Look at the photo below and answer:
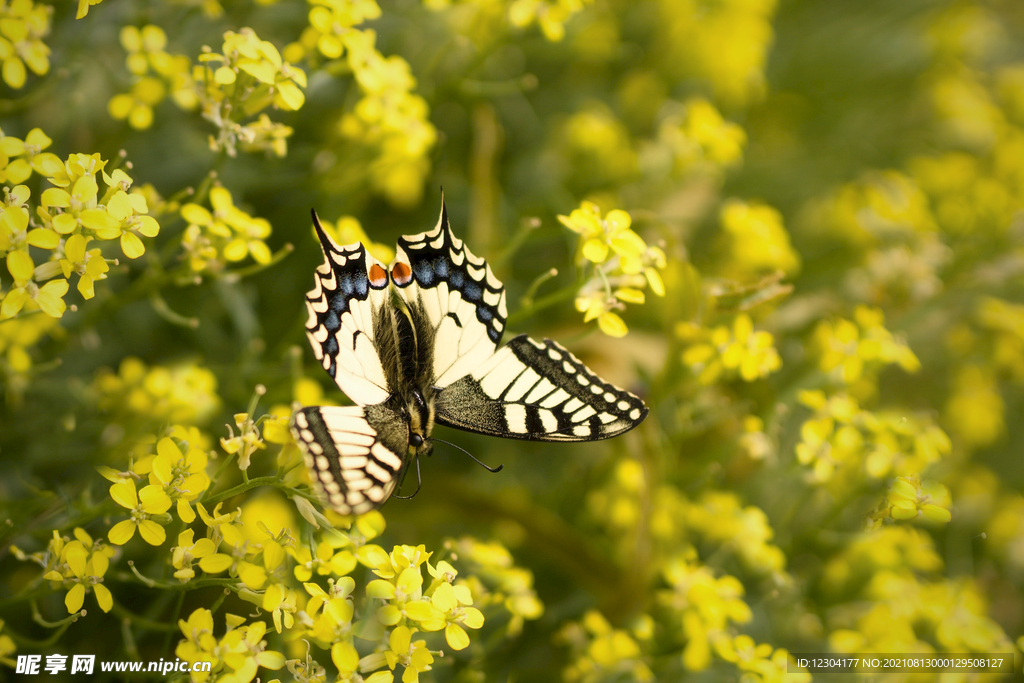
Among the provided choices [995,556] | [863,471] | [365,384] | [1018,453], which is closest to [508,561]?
[365,384]

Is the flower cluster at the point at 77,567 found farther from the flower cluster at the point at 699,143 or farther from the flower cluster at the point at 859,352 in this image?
the flower cluster at the point at 699,143

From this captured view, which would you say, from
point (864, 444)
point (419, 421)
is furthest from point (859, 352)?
point (419, 421)

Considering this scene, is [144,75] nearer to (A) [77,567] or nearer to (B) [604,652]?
(A) [77,567]

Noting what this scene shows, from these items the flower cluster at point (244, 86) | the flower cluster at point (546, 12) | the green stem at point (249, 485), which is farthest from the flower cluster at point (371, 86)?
the green stem at point (249, 485)

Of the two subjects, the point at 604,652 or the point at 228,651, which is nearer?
the point at 228,651

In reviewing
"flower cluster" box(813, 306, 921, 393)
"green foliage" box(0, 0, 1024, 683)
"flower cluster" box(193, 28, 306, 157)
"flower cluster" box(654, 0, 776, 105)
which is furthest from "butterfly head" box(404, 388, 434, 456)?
"flower cluster" box(654, 0, 776, 105)
